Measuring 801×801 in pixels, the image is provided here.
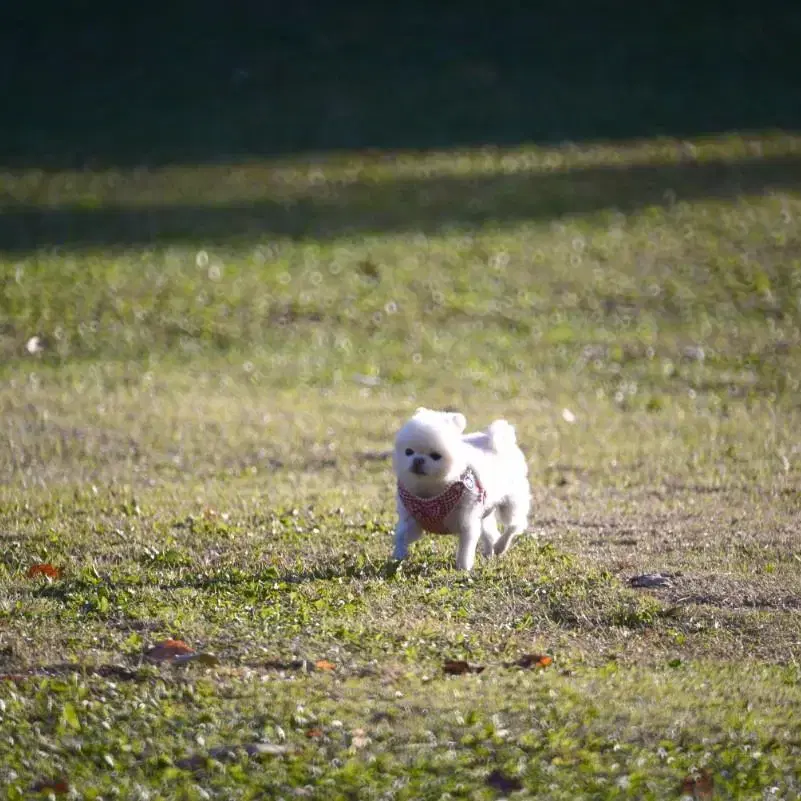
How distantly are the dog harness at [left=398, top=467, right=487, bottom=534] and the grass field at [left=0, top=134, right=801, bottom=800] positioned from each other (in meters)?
0.31

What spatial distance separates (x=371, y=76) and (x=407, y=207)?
632cm

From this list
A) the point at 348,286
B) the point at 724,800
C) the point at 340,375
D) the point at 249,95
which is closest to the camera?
the point at 724,800

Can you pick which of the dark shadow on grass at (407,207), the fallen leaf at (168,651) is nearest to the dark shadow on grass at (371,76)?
the dark shadow on grass at (407,207)

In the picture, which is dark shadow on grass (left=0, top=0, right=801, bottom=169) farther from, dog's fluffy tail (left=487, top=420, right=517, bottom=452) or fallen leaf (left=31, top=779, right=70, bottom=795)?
fallen leaf (left=31, top=779, right=70, bottom=795)

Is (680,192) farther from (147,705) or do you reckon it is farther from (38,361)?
(147,705)

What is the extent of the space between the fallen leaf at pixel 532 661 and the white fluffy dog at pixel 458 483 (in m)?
1.30

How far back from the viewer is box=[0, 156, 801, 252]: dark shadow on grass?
21.2 metres

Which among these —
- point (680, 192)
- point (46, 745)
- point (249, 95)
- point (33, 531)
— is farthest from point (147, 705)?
point (249, 95)

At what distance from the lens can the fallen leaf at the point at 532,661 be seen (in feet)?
21.6

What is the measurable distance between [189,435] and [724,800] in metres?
8.58

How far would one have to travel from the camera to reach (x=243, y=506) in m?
10.2

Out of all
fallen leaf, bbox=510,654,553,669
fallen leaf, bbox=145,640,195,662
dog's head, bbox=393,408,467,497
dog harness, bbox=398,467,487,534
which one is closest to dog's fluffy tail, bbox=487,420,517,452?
dog harness, bbox=398,467,487,534

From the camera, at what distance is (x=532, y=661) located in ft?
21.7

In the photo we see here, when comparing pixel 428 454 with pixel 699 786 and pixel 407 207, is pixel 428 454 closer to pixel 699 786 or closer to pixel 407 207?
pixel 699 786
